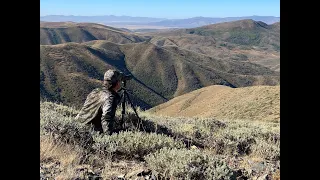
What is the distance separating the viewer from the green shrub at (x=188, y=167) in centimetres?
377

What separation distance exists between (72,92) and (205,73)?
148ft

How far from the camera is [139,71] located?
109125 millimetres

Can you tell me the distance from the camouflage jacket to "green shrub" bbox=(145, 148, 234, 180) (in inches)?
70.3

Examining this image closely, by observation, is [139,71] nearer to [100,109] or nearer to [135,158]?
[100,109]

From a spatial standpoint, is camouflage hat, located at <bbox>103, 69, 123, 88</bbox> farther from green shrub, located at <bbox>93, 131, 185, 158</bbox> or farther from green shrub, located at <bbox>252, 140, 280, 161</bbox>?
green shrub, located at <bbox>252, 140, 280, 161</bbox>

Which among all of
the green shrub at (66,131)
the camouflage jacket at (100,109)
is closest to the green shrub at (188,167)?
the green shrub at (66,131)

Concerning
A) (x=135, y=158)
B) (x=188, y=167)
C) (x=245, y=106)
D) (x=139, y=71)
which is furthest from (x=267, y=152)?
(x=139, y=71)

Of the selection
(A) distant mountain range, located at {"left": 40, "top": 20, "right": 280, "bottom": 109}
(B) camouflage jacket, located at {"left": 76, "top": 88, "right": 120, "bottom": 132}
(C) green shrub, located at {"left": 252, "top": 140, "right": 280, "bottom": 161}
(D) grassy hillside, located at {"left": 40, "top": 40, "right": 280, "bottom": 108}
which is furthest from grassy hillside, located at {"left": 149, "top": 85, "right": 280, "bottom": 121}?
(D) grassy hillside, located at {"left": 40, "top": 40, "right": 280, "bottom": 108}

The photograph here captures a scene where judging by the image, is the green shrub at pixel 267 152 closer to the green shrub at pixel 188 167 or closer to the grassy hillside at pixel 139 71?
the green shrub at pixel 188 167

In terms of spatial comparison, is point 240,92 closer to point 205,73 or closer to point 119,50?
point 205,73

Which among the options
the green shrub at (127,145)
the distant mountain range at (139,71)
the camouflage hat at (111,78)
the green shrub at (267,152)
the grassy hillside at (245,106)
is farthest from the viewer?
the distant mountain range at (139,71)

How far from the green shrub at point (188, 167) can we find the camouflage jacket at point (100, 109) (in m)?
1.79
